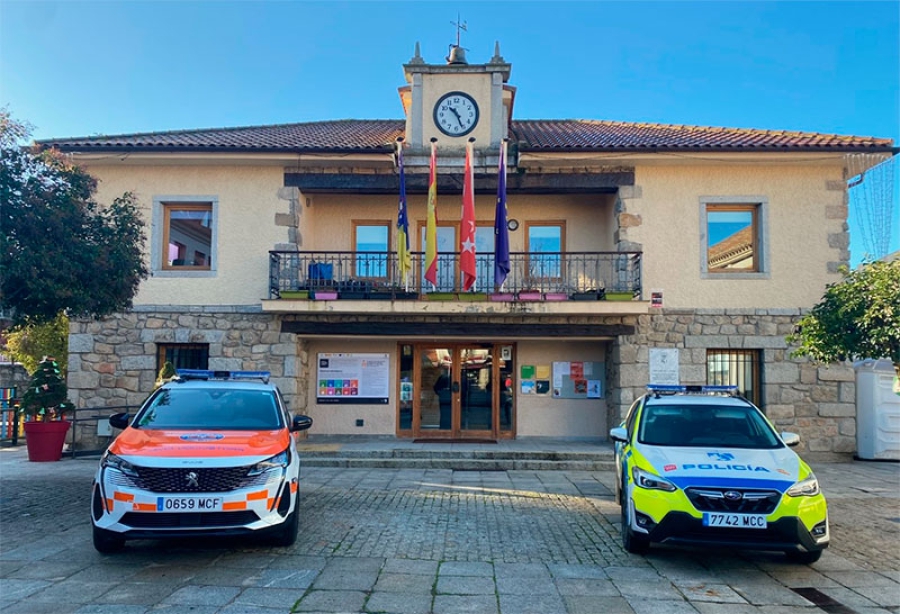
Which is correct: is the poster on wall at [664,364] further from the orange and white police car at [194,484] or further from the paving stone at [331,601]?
the paving stone at [331,601]

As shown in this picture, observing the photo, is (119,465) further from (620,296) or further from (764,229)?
(764,229)

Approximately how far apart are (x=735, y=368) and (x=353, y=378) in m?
8.03

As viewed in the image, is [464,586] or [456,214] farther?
[456,214]

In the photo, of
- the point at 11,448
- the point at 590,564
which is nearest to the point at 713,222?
the point at 590,564

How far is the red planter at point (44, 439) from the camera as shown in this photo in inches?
468

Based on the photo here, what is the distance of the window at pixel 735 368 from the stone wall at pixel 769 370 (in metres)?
0.24

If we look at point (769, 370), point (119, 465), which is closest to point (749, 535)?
point (119, 465)

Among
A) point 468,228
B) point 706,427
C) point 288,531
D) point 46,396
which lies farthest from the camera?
point 468,228

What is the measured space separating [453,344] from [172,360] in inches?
232

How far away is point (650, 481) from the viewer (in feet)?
19.6

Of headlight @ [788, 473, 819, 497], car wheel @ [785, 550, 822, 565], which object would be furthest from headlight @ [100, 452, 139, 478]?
car wheel @ [785, 550, 822, 565]

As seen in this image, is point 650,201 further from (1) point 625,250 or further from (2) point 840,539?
(2) point 840,539

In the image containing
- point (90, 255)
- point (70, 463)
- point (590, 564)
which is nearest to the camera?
point (590, 564)

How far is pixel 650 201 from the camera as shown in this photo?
43.8 feet
